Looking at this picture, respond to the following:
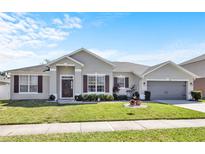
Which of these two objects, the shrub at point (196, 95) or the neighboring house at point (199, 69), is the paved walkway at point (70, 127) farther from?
the neighboring house at point (199, 69)

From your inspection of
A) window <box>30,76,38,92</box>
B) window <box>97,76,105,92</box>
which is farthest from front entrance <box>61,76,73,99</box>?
window <box>30,76,38,92</box>

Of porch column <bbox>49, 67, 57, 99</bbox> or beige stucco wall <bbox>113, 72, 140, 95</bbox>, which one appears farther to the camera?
beige stucco wall <bbox>113, 72, 140, 95</bbox>

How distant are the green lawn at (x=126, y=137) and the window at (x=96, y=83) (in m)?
14.3

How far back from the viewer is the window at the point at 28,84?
22.4 m

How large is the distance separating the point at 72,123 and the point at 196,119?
6.48m

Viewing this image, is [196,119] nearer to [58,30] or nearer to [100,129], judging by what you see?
[100,129]

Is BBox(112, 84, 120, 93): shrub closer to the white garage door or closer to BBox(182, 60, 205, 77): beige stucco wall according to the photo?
the white garage door

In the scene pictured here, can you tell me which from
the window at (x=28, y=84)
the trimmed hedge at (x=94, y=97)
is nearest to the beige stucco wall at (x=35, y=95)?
the window at (x=28, y=84)

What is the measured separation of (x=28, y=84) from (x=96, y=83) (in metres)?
7.18

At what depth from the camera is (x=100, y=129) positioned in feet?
28.8

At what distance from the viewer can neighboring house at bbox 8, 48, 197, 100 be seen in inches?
856
